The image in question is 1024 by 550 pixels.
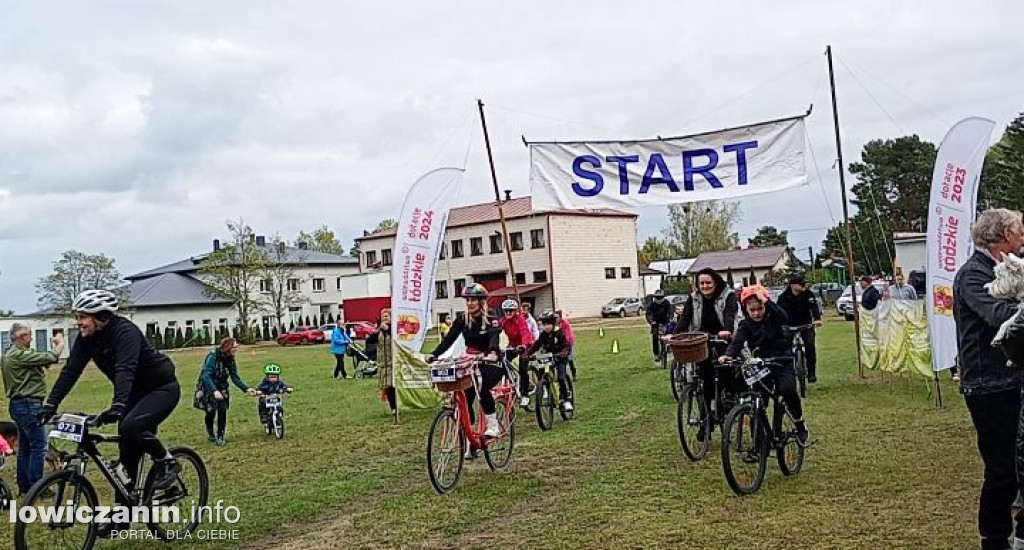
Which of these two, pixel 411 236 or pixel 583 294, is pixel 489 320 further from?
pixel 583 294

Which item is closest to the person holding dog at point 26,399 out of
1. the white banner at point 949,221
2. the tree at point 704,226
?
the white banner at point 949,221

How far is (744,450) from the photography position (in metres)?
8.00

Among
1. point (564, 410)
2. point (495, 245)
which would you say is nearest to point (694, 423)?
point (564, 410)

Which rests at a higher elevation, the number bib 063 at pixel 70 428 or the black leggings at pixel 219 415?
the number bib 063 at pixel 70 428

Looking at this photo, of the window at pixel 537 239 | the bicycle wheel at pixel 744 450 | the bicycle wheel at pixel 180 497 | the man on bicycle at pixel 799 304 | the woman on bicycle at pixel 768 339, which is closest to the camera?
the bicycle wheel at pixel 180 497

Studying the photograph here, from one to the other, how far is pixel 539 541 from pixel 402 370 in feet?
27.1

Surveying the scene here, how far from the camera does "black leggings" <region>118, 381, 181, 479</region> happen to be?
6.71 metres

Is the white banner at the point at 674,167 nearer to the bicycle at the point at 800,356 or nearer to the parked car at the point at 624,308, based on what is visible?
the bicycle at the point at 800,356

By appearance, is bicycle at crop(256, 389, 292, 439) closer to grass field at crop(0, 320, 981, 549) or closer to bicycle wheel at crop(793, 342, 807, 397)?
grass field at crop(0, 320, 981, 549)

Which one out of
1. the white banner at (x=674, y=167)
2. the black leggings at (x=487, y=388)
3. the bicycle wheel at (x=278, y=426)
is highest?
the white banner at (x=674, y=167)

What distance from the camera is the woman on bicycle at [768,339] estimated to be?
27.6ft

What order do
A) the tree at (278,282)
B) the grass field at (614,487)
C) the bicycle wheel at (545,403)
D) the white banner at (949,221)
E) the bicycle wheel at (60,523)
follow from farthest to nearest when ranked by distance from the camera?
1. the tree at (278,282)
2. the bicycle wheel at (545,403)
3. the white banner at (949,221)
4. the grass field at (614,487)
5. the bicycle wheel at (60,523)

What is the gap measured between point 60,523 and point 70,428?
2.04 ft

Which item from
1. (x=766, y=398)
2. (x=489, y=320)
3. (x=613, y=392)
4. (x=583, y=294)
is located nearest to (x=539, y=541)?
(x=766, y=398)
